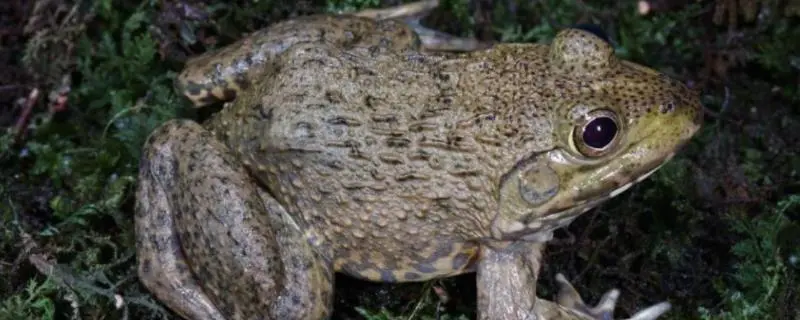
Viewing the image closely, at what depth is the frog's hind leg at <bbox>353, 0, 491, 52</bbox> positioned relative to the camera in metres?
4.34

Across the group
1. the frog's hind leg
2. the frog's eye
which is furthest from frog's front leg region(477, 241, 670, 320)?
the frog's hind leg

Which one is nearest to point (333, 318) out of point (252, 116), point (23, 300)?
point (252, 116)

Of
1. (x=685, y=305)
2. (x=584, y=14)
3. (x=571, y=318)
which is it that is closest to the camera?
(x=571, y=318)

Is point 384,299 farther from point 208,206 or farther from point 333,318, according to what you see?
point 208,206

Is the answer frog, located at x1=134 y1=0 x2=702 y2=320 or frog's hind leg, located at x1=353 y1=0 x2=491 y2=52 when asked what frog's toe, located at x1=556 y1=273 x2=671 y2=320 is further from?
frog's hind leg, located at x1=353 y1=0 x2=491 y2=52

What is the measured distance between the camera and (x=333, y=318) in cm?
380

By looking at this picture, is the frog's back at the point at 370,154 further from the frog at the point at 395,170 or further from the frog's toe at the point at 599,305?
A: the frog's toe at the point at 599,305

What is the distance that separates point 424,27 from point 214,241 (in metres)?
1.60

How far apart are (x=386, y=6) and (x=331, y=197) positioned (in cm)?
143

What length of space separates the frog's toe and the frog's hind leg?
3.88 feet

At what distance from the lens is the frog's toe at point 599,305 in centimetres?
370

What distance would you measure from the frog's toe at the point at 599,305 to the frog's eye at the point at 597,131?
0.89m

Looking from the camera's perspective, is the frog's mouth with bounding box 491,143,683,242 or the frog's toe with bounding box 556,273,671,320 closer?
the frog's mouth with bounding box 491,143,683,242

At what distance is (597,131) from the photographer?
3.05 m
